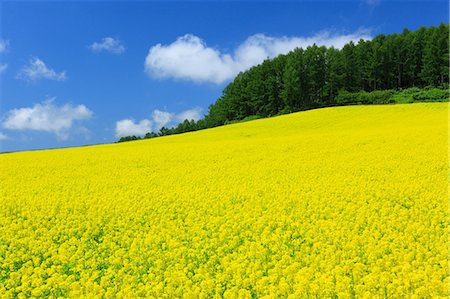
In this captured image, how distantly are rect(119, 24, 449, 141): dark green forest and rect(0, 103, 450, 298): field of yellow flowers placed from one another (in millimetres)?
54164

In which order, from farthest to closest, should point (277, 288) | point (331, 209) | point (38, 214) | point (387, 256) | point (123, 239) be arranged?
point (38, 214) → point (331, 209) → point (123, 239) → point (387, 256) → point (277, 288)

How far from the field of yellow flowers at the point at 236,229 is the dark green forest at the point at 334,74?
54.2m

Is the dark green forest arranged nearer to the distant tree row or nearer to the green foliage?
the distant tree row

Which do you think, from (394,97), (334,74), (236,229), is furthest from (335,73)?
(236,229)

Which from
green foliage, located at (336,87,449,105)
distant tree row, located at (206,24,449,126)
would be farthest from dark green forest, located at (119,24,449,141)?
green foliage, located at (336,87,449,105)

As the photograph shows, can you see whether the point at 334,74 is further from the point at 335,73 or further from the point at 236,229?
the point at 236,229

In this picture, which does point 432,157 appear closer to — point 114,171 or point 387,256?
point 387,256

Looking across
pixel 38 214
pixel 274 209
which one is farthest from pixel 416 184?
pixel 38 214

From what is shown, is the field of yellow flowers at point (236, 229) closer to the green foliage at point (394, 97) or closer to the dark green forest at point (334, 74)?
the green foliage at point (394, 97)

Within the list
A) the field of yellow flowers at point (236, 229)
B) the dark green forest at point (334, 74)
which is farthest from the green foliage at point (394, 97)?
the field of yellow flowers at point (236, 229)

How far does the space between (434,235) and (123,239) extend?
6136mm

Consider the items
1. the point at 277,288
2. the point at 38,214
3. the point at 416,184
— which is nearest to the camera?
the point at 277,288

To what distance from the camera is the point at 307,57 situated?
7569 centimetres

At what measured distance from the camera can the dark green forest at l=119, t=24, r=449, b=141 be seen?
69625 millimetres
